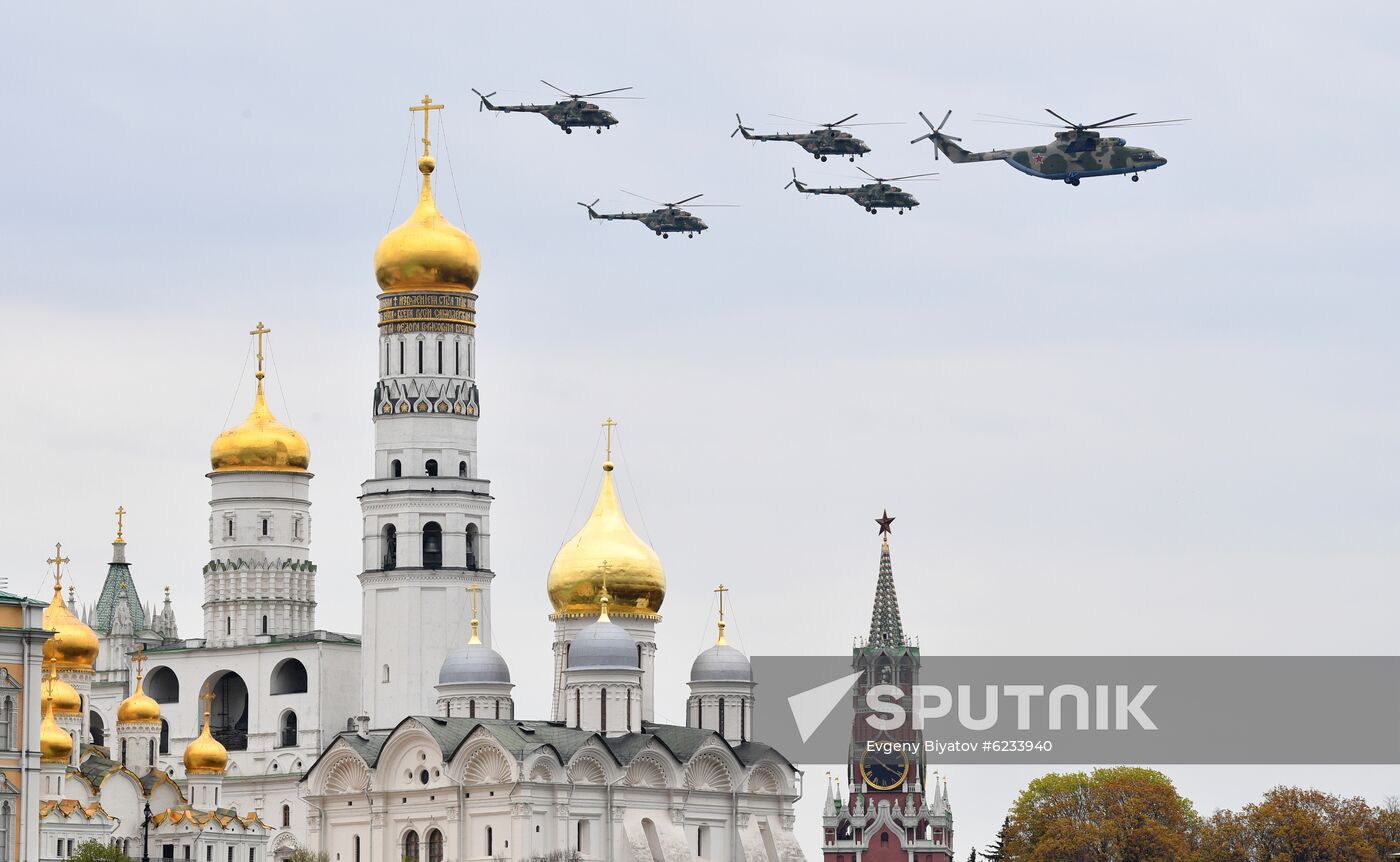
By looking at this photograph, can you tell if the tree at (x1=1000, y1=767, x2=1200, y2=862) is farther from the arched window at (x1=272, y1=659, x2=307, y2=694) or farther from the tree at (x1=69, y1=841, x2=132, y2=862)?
the tree at (x1=69, y1=841, x2=132, y2=862)

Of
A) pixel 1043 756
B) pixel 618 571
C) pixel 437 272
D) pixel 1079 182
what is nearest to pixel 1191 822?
pixel 1043 756

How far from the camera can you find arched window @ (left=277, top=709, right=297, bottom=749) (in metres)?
96.9

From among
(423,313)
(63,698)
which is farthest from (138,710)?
(423,313)

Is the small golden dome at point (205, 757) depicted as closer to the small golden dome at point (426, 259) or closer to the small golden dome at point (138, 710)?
the small golden dome at point (138, 710)

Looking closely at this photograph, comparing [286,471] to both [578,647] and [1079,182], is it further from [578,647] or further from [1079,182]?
[1079,182]

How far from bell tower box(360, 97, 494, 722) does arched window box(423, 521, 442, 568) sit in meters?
0.03

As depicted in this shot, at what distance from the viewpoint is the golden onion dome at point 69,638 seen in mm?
91750

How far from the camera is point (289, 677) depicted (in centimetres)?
9788

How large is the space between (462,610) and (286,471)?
27.4 feet

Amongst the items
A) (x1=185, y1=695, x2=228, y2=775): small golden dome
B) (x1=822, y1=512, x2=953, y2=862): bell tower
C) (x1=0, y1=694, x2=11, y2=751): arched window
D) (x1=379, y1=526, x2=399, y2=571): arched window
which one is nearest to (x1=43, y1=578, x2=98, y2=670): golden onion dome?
(x1=185, y1=695, x2=228, y2=775): small golden dome

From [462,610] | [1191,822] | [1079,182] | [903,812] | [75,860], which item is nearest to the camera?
[1079,182]

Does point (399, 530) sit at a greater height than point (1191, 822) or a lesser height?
greater

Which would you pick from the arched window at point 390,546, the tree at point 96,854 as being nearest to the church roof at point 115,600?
the arched window at point 390,546

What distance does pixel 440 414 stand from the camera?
94.1m
